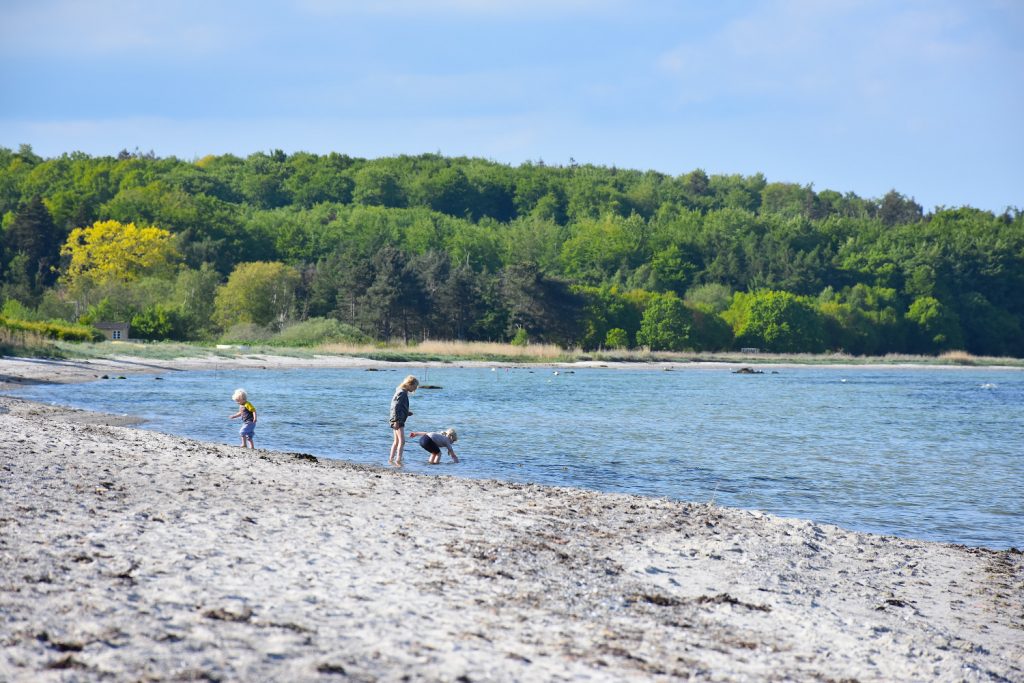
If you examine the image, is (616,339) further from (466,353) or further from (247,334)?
(247,334)

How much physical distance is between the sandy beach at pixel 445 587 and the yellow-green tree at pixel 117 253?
284 feet

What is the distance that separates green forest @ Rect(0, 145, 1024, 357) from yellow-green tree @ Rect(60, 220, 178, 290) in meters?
0.20

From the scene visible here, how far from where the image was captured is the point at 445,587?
A: 329 inches

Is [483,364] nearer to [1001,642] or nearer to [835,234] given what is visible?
[1001,642]

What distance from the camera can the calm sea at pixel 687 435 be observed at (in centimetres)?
1689

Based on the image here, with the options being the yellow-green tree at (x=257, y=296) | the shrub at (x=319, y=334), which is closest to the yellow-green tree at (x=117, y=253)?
the yellow-green tree at (x=257, y=296)

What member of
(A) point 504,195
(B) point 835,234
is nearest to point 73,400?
(B) point 835,234

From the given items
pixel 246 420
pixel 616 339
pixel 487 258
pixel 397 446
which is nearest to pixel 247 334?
pixel 616 339

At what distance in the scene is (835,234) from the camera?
135m

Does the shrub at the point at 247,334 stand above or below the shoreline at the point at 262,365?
above

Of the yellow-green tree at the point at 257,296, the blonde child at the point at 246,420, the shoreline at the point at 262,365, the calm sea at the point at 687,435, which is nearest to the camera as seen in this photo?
the calm sea at the point at 687,435

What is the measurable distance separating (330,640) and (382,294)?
267 feet

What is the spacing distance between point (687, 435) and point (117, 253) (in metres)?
81.1

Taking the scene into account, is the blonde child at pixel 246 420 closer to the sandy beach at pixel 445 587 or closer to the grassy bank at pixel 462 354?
the sandy beach at pixel 445 587
